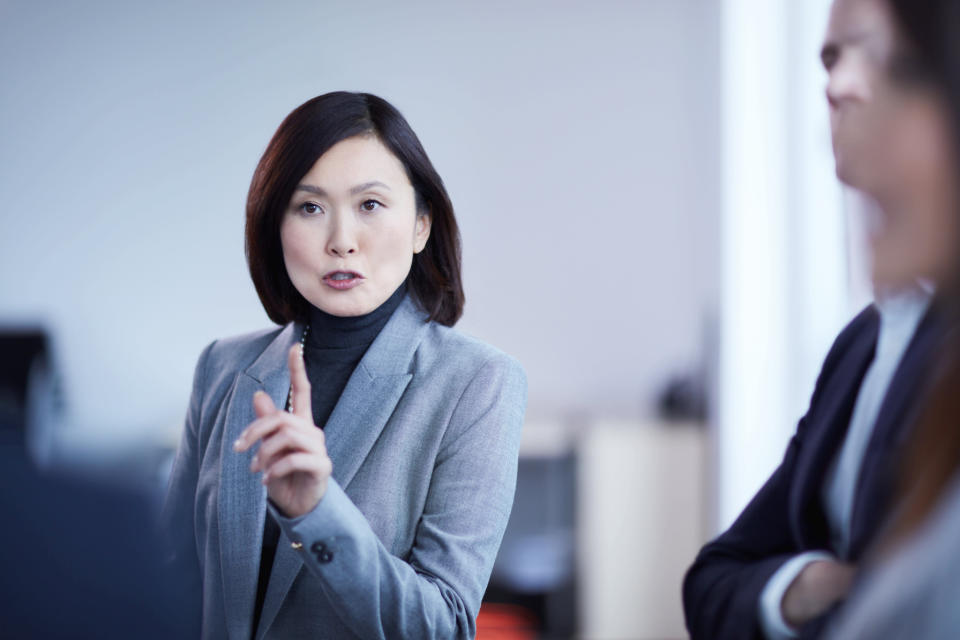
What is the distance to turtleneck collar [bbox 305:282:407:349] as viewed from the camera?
111 centimetres

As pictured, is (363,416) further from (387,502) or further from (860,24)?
(860,24)

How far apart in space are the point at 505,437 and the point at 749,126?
82.4 inches

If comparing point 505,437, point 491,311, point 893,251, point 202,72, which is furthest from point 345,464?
point 202,72

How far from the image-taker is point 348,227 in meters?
1.02

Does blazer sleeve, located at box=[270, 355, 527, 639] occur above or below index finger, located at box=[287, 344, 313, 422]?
below

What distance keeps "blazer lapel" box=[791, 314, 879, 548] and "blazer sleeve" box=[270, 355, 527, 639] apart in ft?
1.17

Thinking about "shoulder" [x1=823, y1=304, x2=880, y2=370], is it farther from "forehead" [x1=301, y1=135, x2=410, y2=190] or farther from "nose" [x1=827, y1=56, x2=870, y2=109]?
"forehead" [x1=301, y1=135, x2=410, y2=190]

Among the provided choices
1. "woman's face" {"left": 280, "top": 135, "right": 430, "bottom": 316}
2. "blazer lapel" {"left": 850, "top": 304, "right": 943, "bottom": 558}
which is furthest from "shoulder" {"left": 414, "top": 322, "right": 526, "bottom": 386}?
"blazer lapel" {"left": 850, "top": 304, "right": 943, "bottom": 558}

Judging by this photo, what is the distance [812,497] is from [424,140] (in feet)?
8.78

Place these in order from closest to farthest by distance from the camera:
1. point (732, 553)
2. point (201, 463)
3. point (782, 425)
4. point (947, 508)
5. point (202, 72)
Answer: point (947, 508)
point (732, 553)
point (201, 463)
point (782, 425)
point (202, 72)

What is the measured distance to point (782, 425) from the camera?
279 cm

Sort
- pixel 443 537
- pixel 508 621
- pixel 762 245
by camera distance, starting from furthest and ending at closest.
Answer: pixel 508 621 → pixel 762 245 → pixel 443 537

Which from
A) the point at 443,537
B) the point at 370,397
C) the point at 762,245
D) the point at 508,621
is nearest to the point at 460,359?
the point at 370,397

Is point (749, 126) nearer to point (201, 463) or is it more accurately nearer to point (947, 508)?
point (201, 463)
